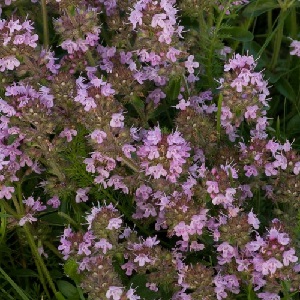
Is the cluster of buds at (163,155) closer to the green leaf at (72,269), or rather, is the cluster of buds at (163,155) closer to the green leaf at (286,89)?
the green leaf at (72,269)

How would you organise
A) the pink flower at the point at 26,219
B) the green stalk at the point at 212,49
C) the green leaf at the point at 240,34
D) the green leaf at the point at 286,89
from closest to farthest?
the pink flower at the point at 26,219, the green stalk at the point at 212,49, the green leaf at the point at 240,34, the green leaf at the point at 286,89

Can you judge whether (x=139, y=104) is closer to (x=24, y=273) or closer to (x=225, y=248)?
(x=225, y=248)

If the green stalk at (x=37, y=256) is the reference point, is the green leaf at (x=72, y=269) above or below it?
below

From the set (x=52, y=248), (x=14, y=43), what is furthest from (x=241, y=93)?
(x=52, y=248)

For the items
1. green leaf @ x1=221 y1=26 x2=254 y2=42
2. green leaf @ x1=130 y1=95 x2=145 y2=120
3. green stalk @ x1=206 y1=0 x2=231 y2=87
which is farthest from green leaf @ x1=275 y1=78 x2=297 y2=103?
green leaf @ x1=130 y1=95 x2=145 y2=120

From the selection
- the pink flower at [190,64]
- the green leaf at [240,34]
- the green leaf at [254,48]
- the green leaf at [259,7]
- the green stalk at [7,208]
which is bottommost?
the green stalk at [7,208]

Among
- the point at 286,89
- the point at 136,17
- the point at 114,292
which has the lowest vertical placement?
the point at 114,292

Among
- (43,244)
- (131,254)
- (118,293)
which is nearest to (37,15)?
(43,244)

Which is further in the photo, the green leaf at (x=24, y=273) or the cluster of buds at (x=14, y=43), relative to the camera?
the green leaf at (x=24, y=273)

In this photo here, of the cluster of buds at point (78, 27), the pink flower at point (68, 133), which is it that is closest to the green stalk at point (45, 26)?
the cluster of buds at point (78, 27)
